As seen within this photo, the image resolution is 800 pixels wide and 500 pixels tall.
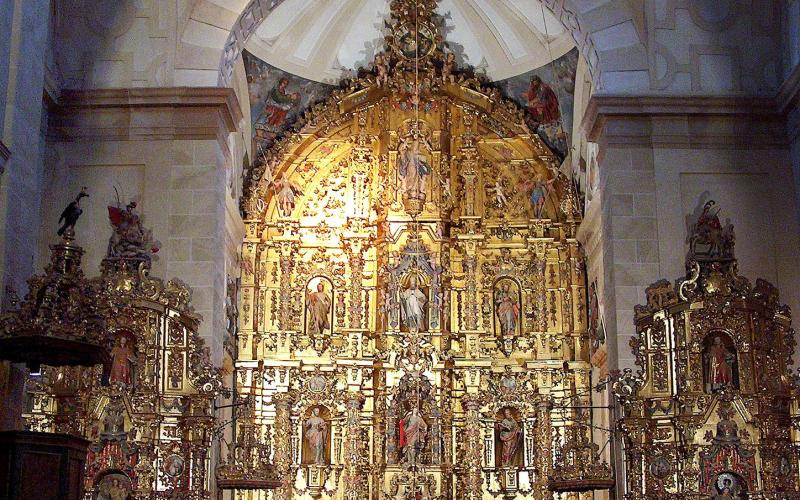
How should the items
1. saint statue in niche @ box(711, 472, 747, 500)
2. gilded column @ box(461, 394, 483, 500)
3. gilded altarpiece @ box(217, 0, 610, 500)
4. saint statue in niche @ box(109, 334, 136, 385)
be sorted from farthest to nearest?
1. gilded altarpiece @ box(217, 0, 610, 500)
2. gilded column @ box(461, 394, 483, 500)
3. saint statue in niche @ box(109, 334, 136, 385)
4. saint statue in niche @ box(711, 472, 747, 500)

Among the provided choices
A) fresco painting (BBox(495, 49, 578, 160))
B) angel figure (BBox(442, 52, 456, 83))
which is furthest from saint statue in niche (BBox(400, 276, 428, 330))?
angel figure (BBox(442, 52, 456, 83))

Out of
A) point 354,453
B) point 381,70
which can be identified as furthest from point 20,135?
point 381,70

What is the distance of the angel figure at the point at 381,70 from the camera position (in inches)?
877

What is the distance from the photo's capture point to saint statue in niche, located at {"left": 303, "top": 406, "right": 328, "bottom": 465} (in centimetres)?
2050

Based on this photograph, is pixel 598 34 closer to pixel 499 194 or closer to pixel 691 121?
pixel 691 121

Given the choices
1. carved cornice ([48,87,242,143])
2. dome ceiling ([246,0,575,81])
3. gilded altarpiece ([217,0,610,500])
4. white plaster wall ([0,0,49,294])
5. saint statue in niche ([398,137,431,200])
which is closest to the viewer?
white plaster wall ([0,0,49,294])

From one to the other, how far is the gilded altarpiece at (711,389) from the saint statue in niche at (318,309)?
28.3ft

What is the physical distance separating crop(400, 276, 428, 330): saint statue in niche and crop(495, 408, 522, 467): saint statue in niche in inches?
92.3

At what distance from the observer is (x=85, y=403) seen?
508 inches

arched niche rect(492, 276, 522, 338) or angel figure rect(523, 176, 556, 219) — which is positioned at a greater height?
angel figure rect(523, 176, 556, 219)

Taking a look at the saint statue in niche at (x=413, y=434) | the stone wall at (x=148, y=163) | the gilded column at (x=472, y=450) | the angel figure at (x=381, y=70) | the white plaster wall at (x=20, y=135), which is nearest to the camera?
the white plaster wall at (x=20, y=135)

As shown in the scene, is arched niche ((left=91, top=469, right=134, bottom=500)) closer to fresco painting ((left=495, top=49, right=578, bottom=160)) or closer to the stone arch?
the stone arch

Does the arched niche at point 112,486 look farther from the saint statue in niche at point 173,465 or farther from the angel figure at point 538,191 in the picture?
the angel figure at point 538,191

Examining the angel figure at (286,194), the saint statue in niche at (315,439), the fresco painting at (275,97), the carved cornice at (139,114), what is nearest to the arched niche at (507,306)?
the saint statue in niche at (315,439)
